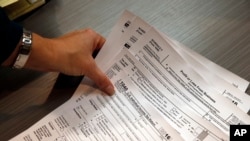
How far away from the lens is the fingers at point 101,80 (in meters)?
0.63

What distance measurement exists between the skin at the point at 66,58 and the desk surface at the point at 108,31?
39mm

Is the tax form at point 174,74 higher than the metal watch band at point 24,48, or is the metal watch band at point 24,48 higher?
the metal watch band at point 24,48

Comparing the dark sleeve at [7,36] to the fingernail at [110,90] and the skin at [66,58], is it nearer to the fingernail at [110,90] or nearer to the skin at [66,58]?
the skin at [66,58]

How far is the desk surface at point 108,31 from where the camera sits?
26.0 inches

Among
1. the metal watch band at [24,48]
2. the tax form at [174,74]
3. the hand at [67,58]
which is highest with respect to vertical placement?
the metal watch band at [24,48]

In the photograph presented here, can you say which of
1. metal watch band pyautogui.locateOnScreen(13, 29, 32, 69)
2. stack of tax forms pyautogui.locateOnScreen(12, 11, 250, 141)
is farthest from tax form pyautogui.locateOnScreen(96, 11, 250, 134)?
metal watch band pyautogui.locateOnScreen(13, 29, 32, 69)

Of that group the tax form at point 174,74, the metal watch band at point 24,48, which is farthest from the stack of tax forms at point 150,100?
the metal watch band at point 24,48

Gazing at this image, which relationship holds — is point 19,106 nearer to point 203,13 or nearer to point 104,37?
point 104,37

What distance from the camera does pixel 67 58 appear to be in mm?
639

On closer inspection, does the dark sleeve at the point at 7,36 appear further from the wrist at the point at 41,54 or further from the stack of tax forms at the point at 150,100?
the stack of tax forms at the point at 150,100

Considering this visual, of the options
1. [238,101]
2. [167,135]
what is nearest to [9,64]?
[167,135]

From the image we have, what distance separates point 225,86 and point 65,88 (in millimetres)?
299

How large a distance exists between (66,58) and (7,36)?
11 centimetres

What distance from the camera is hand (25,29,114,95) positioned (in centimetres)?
63
